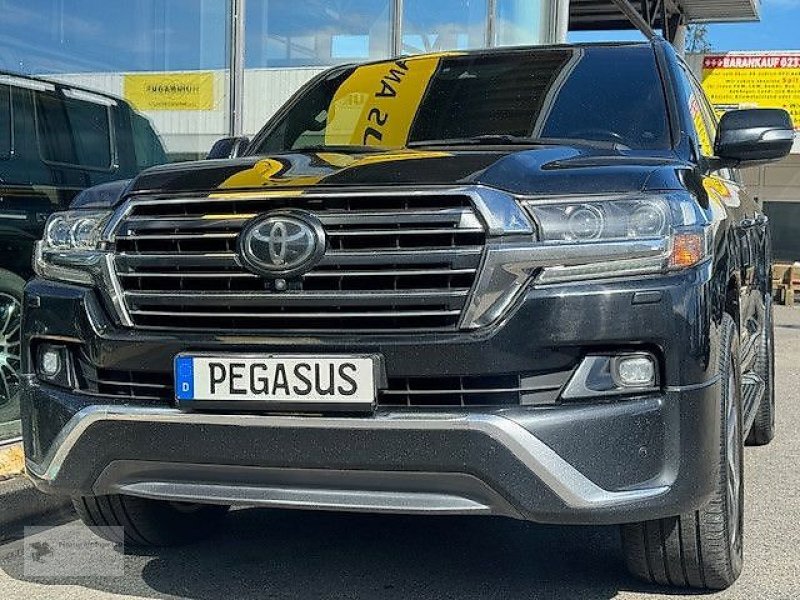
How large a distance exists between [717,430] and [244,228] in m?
1.37

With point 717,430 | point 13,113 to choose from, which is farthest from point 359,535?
point 13,113

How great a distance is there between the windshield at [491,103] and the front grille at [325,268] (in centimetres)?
93

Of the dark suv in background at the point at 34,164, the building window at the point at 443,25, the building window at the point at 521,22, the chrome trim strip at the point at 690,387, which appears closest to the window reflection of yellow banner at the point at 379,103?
the chrome trim strip at the point at 690,387

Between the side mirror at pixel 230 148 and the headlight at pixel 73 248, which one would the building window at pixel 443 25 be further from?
the headlight at pixel 73 248

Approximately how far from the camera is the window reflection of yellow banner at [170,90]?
20.1ft

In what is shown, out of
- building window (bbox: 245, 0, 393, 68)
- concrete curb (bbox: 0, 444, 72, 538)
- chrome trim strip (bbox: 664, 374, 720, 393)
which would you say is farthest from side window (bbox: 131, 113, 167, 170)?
chrome trim strip (bbox: 664, 374, 720, 393)

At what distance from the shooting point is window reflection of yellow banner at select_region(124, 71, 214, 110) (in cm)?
612

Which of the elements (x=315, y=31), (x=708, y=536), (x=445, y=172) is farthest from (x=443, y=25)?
(x=708, y=536)

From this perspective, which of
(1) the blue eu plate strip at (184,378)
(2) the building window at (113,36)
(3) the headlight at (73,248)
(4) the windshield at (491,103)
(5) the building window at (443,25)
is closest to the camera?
(1) the blue eu plate strip at (184,378)

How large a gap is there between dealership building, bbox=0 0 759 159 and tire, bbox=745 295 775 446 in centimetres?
363

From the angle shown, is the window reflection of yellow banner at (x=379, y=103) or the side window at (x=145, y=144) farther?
the side window at (x=145, y=144)

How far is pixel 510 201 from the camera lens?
2.57 metres

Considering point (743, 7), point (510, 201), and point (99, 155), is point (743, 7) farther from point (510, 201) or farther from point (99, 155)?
point (510, 201)

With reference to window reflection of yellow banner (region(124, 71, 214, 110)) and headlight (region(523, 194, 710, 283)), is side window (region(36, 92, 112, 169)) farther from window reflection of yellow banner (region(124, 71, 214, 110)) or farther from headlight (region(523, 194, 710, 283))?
headlight (region(523, 194, 710, 283))
